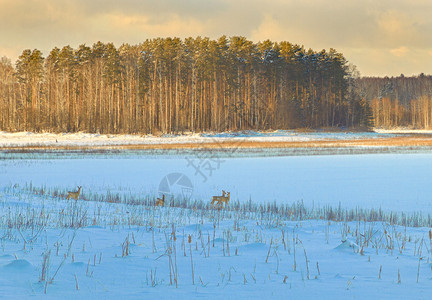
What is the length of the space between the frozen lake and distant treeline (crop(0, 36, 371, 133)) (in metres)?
27.8

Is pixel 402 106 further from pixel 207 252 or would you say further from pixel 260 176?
pixel 207 252

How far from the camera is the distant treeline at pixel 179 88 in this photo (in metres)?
56.3

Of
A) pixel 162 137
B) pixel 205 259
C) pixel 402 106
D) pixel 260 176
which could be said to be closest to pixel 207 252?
pixel 205 259

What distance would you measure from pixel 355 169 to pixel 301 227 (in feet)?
47.3

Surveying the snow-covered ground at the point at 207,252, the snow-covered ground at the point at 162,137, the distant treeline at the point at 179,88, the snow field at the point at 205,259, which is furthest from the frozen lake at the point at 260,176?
the distant treeline at the point at 179,88

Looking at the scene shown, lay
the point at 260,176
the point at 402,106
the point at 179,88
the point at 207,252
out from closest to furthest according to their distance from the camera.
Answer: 1. the point at 207,252
2. the point at 260,176
3. the point at 179,88
4. the point at 402,106

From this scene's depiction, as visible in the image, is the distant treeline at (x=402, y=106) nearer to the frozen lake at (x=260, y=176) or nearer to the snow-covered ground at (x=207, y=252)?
the frozen lake at (x=260, y=176)

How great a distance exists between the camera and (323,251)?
6.27m

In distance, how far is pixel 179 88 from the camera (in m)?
58.3

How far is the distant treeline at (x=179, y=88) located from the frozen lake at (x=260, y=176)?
1094 inches

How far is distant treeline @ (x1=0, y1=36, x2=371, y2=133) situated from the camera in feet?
185

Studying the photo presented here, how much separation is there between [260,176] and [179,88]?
40.6 metres

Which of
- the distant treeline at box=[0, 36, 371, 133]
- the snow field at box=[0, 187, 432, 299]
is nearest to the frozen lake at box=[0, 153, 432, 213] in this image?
the snow field at box=[0, 187, 432, 299]

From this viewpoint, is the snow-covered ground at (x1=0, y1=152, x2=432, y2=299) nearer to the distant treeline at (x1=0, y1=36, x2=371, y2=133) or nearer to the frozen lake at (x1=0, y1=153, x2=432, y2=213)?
the frozen lake at (x1=0, y1=153, x2=432, y2=213)
